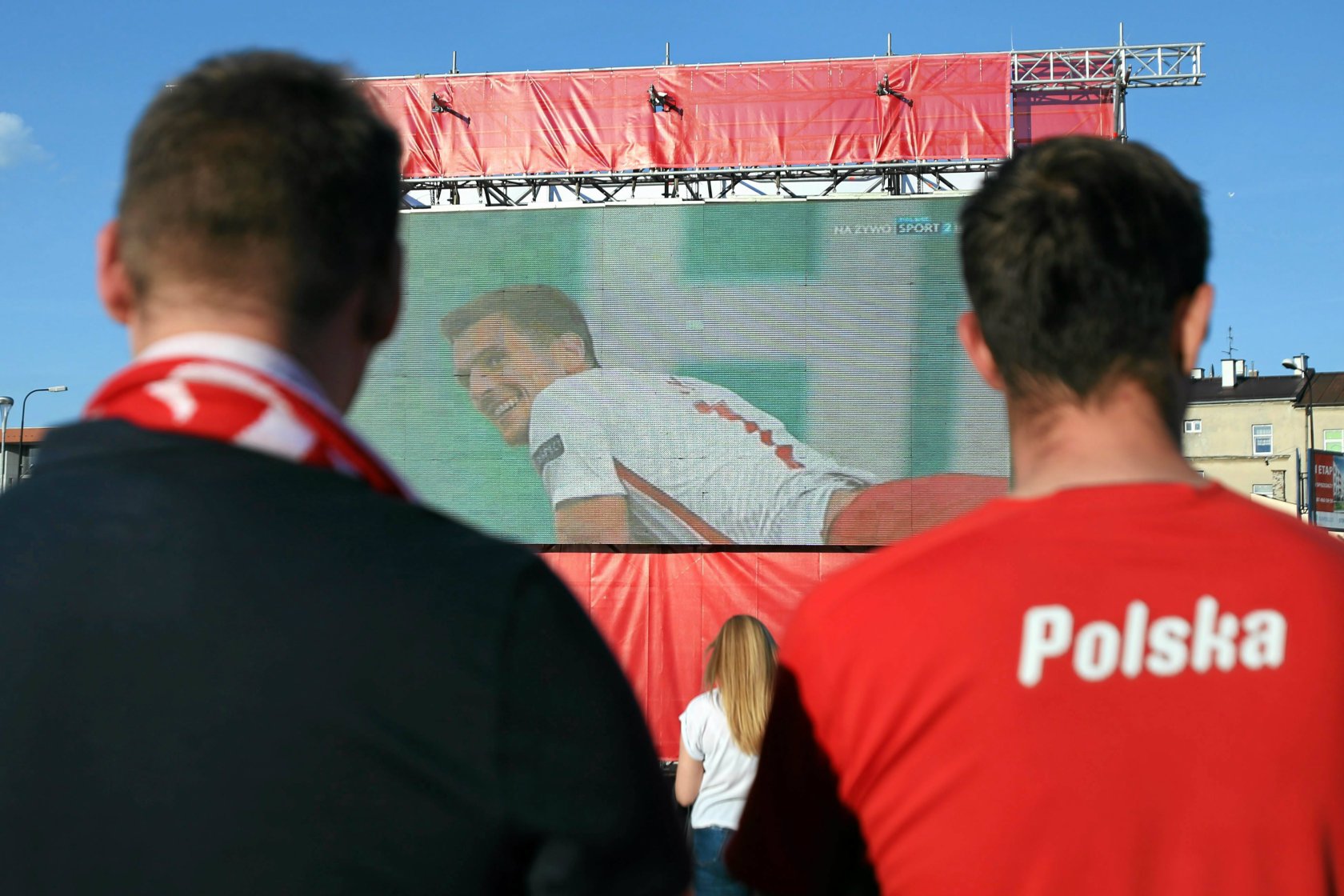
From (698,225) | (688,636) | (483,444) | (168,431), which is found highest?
(698,225)

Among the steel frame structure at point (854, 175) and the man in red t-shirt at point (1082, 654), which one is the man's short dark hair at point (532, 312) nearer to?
the steel frame structure at point (854, 175)

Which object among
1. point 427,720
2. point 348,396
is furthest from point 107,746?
point 348,396

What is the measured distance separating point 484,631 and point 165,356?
431 millimetres

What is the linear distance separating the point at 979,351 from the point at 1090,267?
7.2 inches

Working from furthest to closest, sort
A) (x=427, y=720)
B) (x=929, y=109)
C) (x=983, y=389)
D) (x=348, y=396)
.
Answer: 1. (x=929, y=109)
2. (x=983, y=389)
3. (x=348, y=396)
4. (x=427, y=720)

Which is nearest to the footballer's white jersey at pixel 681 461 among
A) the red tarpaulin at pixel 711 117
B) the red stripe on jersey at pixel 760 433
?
the red stripe on jersey at pixel 760 433

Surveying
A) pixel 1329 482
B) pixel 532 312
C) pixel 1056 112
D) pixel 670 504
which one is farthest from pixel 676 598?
pixel 1329 482

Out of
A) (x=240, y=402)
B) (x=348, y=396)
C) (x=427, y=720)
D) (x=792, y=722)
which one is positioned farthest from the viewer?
(x=792, y=722)

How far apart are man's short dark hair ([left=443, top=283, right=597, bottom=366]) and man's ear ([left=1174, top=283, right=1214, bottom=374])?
1562cm

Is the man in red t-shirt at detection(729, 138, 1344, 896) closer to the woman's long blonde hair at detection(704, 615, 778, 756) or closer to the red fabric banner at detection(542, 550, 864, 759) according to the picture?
the woman's long blonde hair at detection(704, 615, 778, 756)

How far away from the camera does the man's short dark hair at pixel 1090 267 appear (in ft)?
4.87

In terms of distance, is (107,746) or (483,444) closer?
(107,746)

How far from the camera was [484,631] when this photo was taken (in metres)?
1.05

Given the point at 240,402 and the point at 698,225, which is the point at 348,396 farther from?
the point at 698,225
